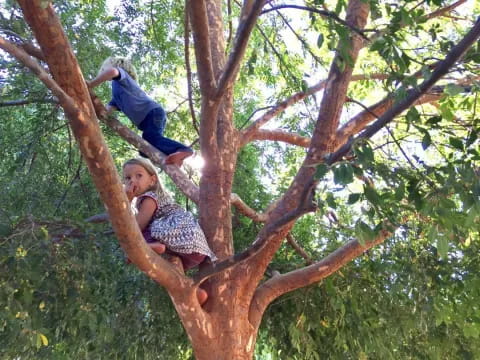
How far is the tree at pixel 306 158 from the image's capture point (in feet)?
6.82

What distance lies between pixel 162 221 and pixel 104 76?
4.08 ft

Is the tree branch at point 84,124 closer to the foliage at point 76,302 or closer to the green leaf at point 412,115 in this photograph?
the foliage at point 76,302

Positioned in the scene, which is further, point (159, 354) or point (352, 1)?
point (159, 354)

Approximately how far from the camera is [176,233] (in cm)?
317

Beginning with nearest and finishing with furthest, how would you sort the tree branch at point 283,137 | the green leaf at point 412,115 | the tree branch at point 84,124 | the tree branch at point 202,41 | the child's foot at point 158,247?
the tree branch at point 84,124, the green leaf at point 412,115, the tree branch at point 202,41, the child's foot at point 158,247, the tree branch at point 283,137

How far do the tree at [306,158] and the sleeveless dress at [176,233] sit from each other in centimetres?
14

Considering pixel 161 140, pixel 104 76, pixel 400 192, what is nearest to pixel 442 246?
pixel 400 192

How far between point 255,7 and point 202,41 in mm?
661

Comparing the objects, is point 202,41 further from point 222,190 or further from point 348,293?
point 348,293

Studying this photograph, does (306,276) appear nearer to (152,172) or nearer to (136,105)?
(152,172)

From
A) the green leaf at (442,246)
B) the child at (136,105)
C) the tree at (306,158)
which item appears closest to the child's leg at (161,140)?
the child at (136,105)

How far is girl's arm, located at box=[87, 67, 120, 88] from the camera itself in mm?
3764

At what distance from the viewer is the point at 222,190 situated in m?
3.78

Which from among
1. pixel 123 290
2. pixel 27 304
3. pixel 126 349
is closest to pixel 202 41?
pixel 27 304
